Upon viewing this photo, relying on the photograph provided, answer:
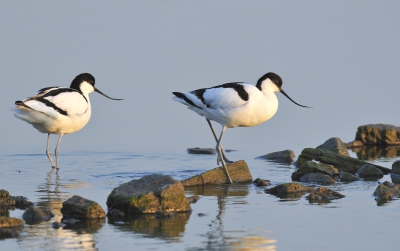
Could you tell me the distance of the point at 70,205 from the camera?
25.2ft

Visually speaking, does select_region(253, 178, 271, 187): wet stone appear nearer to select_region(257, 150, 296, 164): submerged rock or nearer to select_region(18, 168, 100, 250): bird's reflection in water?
select_region(257, 150, 296, 164): submerged rock

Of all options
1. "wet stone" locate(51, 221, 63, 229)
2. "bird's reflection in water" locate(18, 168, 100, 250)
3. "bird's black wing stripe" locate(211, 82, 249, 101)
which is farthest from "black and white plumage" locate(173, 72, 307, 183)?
"wet stone" locate(51, 221, 63, 229)

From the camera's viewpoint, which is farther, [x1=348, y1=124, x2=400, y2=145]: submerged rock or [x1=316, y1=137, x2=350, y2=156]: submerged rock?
[x1=348, y1=124, x2=400, y2=145]: submerged rock

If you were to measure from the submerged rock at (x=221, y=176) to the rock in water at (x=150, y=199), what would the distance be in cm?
181

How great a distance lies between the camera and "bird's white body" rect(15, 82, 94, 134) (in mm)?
11500

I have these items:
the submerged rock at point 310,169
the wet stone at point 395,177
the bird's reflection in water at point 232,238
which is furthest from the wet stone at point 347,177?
the bird's reflection in water at point 232,238

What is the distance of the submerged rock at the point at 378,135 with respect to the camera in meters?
14.2

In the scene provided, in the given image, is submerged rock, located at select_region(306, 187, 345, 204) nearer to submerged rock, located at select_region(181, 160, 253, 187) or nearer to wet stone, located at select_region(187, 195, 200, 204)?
wet stone, located at select_region(187, 195, 200, 204)

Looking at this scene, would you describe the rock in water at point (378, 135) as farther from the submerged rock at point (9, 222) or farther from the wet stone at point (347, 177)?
the submerged rock at point (9, 222)

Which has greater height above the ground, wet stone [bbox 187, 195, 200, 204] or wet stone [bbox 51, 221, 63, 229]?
wet stone [bbox 187, 195, 200, 204]

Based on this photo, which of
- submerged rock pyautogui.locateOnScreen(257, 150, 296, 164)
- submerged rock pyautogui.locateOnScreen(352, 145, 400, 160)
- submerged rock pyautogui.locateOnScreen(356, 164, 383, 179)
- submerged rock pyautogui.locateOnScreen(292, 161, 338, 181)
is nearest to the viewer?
submerged rock pyautogui.locateOnScreen(292, 161, 338, 181)

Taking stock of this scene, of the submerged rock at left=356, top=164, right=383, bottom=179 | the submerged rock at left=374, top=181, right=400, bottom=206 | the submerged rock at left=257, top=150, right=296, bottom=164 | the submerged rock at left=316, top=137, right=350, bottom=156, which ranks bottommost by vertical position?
the submerged rock at left=374, top=181, right=400, bottom=206

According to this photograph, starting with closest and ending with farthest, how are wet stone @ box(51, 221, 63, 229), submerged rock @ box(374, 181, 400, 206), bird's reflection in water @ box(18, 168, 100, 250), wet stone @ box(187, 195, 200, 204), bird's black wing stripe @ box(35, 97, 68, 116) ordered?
bird's reflection in water @ box(18, 168, 100, 250)
wet stone @ box(51, 221, 63, 229)
wet stone @ box(187, 195, 200, 204)
submerged rock @ box(374, 181, 400, 206)
bird's black wing stripe @ box(35, 97, 68, 116)

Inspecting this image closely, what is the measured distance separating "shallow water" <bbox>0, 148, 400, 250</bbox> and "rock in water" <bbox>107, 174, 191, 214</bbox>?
0.17 metres
